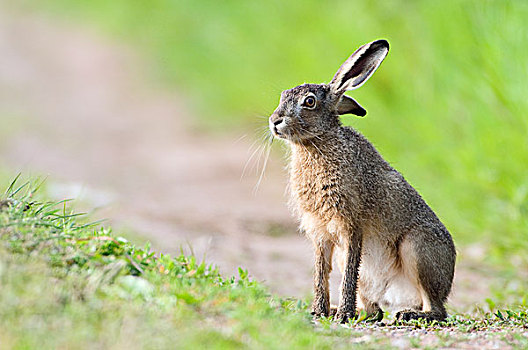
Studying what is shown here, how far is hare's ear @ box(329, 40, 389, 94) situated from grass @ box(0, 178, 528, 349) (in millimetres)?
1311

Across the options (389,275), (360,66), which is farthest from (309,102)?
(389,275)

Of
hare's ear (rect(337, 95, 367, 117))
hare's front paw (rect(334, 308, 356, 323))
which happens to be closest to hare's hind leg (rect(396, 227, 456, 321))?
hare's front paw (rect(334, 308, 356, 323))

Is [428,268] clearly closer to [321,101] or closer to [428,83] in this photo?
[321,101]

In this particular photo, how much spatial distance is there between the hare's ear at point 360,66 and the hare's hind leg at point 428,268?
967 mm

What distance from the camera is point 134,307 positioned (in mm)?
3404

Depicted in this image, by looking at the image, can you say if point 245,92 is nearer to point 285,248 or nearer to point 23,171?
point 23,171

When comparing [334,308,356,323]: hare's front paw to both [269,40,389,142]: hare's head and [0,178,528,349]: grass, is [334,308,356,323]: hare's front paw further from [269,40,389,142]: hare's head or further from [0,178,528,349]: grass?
[269,40,389,142]: hare's head

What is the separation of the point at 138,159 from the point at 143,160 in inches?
4.9

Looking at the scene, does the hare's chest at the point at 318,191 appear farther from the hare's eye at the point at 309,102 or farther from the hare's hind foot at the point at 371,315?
the hare's hind foot at the point at 371,315

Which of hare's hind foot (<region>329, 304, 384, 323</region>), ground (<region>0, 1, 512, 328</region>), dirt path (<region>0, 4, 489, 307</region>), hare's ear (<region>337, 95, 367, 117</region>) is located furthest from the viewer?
dirt path (<region>0, 4, 489, 307</region>)

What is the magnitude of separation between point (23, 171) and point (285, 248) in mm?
3788

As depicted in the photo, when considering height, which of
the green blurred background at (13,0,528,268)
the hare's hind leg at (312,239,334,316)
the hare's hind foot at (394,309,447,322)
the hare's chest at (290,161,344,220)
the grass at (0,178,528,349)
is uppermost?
the green blurred background at (13,0,528,268)

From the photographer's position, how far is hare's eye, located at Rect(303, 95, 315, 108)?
464 centimetres

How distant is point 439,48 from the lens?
323 inches
